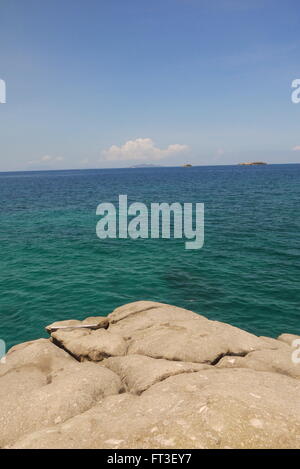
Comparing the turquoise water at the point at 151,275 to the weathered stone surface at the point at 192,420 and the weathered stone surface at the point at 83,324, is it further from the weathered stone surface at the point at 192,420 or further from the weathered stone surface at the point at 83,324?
the weathered stone surface at the point at 192,420

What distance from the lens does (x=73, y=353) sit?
14500 millimetres

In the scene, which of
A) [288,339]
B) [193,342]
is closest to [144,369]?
[193,342]

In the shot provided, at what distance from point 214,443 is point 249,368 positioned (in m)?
5.70

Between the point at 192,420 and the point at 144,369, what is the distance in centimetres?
436

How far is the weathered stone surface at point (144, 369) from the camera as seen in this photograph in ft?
35.7

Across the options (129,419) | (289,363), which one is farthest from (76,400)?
(289,363)

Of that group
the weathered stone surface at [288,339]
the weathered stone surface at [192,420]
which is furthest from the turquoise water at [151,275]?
the weathered stone surface at [192,420]

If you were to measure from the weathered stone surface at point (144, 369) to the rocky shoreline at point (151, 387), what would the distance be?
1.7 inches

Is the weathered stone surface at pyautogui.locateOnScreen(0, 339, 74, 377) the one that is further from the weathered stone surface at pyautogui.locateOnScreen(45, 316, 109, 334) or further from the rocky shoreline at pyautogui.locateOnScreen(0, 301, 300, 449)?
the weathered stone surface at pyautogui.locateOnScreen(45, 316, 109, 334)

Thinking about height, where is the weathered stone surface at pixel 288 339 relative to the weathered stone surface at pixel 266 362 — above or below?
below

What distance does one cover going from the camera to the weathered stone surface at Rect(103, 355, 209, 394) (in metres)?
10.9
